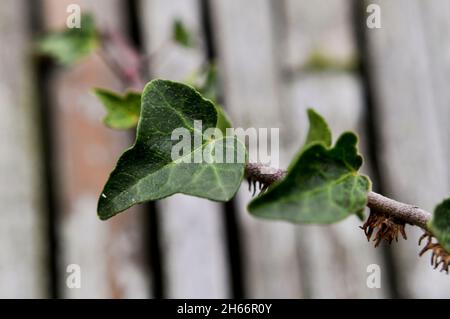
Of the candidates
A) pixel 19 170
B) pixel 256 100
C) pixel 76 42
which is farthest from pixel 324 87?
pixel 19 170

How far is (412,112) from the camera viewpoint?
1432 millimetres

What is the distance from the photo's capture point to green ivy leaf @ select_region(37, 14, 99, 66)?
4.11 ft

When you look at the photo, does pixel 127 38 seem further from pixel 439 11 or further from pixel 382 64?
pixel 439 11

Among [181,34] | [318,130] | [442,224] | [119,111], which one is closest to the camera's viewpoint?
[442,224]

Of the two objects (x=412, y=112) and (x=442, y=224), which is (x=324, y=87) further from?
(x=442, y=224)

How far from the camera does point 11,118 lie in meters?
1.42

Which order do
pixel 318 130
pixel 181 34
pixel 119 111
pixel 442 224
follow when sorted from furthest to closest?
pixel 181 34 < pixel 119 111 < pixel 318 130 < pixel 442 224

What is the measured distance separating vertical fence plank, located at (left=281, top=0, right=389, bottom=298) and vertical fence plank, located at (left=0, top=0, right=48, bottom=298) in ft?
1.96

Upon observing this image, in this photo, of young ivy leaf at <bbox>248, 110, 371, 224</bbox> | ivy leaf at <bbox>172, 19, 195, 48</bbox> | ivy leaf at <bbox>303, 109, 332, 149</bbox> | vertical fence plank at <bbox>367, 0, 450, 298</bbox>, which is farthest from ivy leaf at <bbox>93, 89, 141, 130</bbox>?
vertical fence plank at <bbox>367, 0, 450, 298</bbox>

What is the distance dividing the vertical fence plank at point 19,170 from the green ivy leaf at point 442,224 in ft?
3.88

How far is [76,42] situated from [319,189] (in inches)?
39.7
